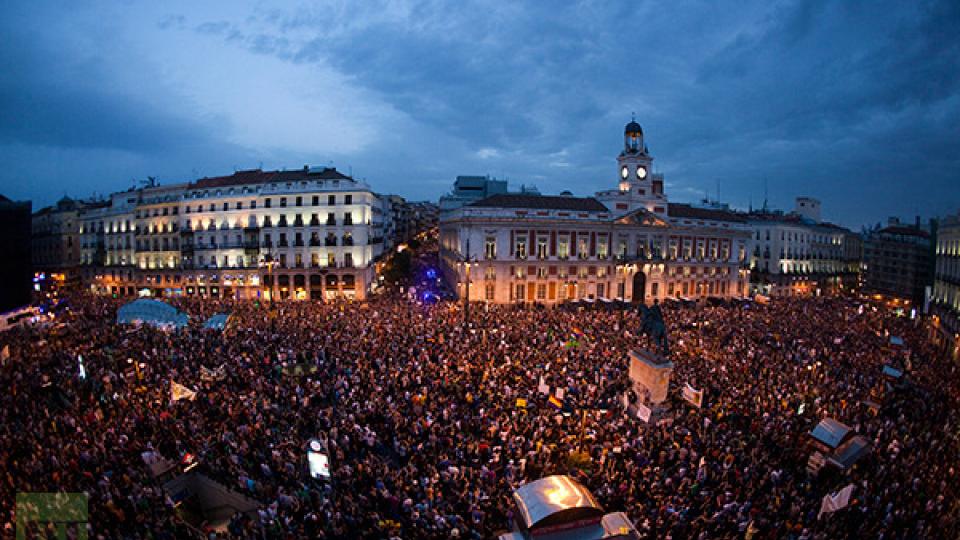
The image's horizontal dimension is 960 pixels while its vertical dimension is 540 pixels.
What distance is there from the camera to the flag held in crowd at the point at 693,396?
1616cm

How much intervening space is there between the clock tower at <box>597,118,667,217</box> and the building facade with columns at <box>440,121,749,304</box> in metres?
0.10

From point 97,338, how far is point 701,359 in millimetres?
29922

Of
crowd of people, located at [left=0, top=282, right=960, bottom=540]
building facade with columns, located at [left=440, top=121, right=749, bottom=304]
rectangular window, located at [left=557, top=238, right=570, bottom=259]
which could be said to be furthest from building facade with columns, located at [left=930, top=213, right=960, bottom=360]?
rectangular window, located at [left=557, top=238, right=570, bottom=259]

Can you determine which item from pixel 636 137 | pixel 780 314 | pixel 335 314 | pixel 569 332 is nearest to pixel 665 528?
pixel 569 332

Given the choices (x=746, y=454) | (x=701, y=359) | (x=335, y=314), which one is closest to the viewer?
(x=746, y=454)

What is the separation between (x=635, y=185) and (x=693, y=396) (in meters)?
36.8

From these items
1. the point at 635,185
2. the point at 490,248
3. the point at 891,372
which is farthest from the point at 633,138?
the point at 891,372

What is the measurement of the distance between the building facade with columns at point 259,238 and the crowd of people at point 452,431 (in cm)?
2110

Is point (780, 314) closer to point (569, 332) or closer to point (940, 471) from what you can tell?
point (569, 332)

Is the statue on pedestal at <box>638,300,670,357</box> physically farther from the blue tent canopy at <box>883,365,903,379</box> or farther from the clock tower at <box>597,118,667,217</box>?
the clock tower at <box>597,118,667,217</box>

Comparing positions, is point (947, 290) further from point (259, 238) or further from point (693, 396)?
point (259, 238)

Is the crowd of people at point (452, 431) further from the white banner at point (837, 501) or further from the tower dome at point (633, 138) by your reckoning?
the tower dome at point (633, 138)

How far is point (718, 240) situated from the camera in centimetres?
5316

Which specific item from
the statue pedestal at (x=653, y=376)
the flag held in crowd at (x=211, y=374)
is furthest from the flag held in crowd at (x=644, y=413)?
the flag held in crowd at (x=211, y=374)
